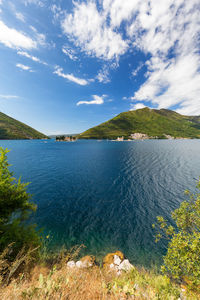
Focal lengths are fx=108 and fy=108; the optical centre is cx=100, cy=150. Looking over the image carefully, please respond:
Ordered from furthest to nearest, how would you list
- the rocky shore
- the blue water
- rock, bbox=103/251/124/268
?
the blue water
rock, bbox=103/251/124/268
the rocky shore

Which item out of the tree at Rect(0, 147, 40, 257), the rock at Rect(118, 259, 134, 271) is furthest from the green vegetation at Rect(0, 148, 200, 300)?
the rock at Rect(118, 259, 134, 271)

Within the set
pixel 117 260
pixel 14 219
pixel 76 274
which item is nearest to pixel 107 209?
pixel 117 260

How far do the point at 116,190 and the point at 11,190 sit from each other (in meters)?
25.3

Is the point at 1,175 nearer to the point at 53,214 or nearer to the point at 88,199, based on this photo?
the point at 53,214

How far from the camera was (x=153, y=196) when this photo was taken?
2850cm

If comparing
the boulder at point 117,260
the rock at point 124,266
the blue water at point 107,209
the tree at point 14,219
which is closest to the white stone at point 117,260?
the boulder at point 117,260

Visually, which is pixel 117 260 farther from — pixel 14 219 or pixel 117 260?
pixel 14 219

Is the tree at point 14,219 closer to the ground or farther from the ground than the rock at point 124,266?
farther from the ground

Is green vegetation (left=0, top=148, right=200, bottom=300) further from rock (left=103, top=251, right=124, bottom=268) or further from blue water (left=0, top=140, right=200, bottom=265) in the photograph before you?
blue water (left=0, top=140, right=200, bottom=265)

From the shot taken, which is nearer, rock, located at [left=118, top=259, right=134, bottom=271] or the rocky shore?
rock, located at [left=118, top=259, right=134, bottom=271]

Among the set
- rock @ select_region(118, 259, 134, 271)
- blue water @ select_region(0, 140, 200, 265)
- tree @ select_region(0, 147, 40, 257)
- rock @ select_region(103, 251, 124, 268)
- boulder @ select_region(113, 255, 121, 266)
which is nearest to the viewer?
tree @ select_region(0, 147, 40, 257)

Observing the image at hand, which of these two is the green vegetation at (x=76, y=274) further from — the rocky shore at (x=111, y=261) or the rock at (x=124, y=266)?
the rocky shore at (x=111, y=261)

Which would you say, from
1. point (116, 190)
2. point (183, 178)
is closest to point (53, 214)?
point (116, 190)

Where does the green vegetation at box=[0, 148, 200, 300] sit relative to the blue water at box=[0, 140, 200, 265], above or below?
above
